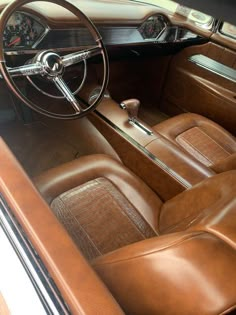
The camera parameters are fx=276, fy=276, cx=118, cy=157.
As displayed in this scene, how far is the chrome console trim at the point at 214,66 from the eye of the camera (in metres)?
1.86

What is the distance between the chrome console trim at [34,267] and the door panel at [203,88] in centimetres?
159

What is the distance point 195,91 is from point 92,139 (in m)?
0.93

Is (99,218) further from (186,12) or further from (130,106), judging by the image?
(186,12)

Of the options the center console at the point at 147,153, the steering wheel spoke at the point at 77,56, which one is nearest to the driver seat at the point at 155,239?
the center console at the point at 147,153

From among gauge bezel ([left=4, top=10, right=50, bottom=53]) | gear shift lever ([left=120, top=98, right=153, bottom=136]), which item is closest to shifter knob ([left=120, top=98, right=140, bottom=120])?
gear shift lever ([left=120, top=98, right=153, bottom=136])

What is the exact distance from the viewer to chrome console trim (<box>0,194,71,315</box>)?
0.57 meters

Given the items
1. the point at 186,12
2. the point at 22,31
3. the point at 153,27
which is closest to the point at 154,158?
the point at 22,31

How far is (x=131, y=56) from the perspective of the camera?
6.28ft

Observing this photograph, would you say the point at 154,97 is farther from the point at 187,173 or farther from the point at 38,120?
the point at 187,173

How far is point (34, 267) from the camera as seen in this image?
61cm

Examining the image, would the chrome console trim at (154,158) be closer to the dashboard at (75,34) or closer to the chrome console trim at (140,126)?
the chrome console trim at (140,126)

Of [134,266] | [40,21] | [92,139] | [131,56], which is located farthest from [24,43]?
[134,266]

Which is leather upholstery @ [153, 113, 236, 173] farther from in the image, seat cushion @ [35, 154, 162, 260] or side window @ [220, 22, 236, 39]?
side window @ [220, 22, 236, 39]

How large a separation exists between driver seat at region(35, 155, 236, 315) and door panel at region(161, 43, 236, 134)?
3.35 ft
